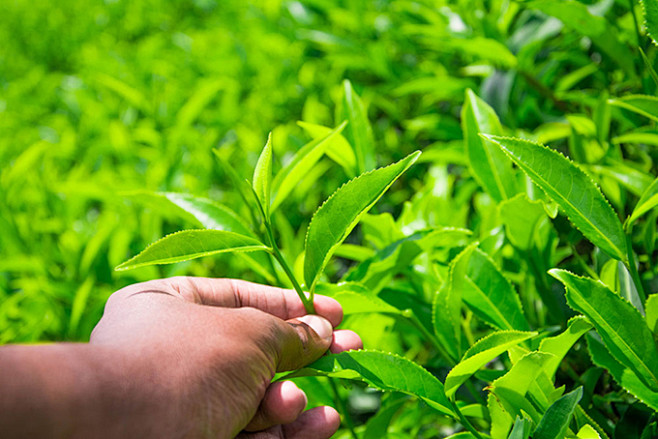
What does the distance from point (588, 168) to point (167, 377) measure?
38.1 inches

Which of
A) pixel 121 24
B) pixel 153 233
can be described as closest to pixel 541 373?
pixel 153 233

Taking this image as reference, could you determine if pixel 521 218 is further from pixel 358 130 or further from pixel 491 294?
pixel 358 130

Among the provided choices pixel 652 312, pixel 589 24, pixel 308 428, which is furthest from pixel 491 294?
pixel 589 24

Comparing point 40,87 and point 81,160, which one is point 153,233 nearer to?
point 81,160

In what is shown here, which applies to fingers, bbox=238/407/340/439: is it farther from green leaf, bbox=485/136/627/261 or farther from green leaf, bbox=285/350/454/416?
green leaf, bbox=485/136/627/261

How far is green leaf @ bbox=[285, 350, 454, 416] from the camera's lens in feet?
2.79

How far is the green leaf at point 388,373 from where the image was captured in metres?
0.85

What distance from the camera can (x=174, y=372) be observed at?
0.78 meters

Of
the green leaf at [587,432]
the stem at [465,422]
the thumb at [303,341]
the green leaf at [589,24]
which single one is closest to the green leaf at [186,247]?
the thumb at [303,341]

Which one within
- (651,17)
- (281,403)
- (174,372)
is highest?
(651,17)

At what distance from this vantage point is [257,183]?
38.1 inches

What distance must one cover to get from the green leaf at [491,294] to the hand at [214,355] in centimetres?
22

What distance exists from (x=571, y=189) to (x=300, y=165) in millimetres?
450

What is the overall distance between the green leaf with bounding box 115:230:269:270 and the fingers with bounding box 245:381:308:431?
0.22 meters
